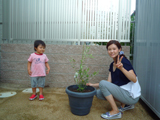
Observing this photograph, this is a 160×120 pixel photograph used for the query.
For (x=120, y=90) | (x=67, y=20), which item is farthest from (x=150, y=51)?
(x=67, y=20)

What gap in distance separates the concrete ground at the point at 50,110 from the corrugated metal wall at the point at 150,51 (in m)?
0.24

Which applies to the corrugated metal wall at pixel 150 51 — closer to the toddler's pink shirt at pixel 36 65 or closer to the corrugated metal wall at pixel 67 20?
the corrugated metal wall at pixel 67 20

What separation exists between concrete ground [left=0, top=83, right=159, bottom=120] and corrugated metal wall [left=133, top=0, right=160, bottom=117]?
238 millimetres

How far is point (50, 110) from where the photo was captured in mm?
2031

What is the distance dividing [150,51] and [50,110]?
187cm

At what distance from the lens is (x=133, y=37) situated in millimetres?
3021

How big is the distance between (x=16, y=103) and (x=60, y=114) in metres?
0.91

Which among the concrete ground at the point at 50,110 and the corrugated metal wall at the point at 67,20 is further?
the corrugated metal wall at the point at 67,20

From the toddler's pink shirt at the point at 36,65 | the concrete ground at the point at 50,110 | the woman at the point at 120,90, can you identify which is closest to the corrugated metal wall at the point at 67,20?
the toddler's pink shirt at the point at 36,65

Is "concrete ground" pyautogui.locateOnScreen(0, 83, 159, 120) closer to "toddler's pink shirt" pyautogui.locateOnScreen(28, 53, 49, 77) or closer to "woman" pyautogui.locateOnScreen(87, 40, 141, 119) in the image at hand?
"woman" pyautogui.locateOnScreen(87, 40, 141, 119)

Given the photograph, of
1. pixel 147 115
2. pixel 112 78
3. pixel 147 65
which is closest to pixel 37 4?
pixel 112 78

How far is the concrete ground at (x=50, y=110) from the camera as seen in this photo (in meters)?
1.84

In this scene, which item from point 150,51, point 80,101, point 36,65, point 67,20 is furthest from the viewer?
point 67,20

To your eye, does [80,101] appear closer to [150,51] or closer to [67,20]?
[150,51]
